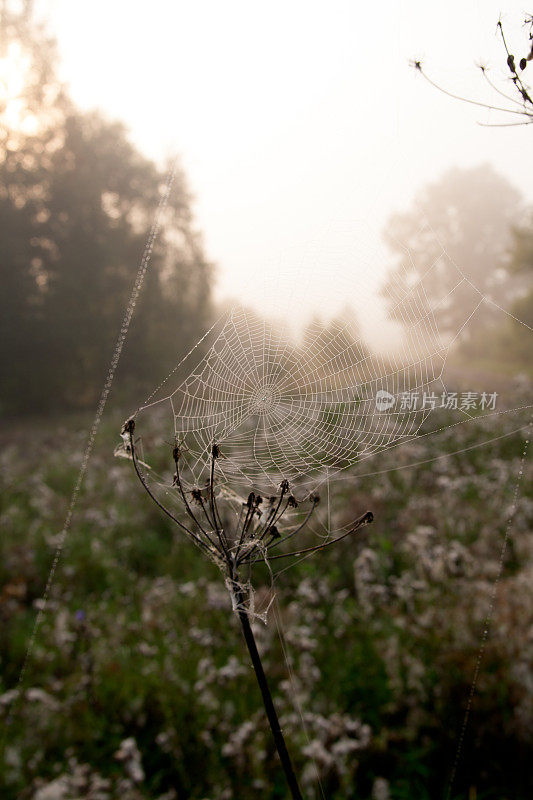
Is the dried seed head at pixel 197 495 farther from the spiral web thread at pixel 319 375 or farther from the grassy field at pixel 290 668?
the grassy field at pixel 290 668

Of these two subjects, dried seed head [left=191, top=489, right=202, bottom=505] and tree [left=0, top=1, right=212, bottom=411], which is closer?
dried seed head [left=191, top=489, right=202, bottom=505]

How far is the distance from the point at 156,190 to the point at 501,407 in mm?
11402

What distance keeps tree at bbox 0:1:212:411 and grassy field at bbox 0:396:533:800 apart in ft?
35.6

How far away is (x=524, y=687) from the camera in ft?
10.3

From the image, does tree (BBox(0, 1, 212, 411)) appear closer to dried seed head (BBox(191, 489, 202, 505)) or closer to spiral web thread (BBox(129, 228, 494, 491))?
spiral web thread (BBox(129, 228, 494, 491))

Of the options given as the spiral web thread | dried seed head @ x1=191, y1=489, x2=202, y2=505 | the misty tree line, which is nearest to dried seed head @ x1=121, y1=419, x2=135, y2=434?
dried seed head @ x1=191, y1=489, x2=202, y2=505

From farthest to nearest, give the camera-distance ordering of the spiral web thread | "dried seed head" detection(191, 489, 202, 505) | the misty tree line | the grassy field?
the misty tree line < the grassy field < the spiral web thread < "dried seed head" detection(191, 489, 202, 505)

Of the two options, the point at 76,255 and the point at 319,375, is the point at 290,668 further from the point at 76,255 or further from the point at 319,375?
the point at 76,255

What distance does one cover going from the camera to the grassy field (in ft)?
9.61

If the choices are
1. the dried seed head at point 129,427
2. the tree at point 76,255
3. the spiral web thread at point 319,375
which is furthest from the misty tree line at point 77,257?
the dried seed head at point 129,427

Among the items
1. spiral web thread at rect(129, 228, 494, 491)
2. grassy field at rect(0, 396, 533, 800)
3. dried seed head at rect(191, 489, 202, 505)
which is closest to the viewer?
dried seed head at rect(191, 489, 202, 505)

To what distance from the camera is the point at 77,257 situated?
52.3 feet

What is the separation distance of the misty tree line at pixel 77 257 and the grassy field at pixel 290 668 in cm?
1077

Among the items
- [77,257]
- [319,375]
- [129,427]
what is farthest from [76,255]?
[129,427]
